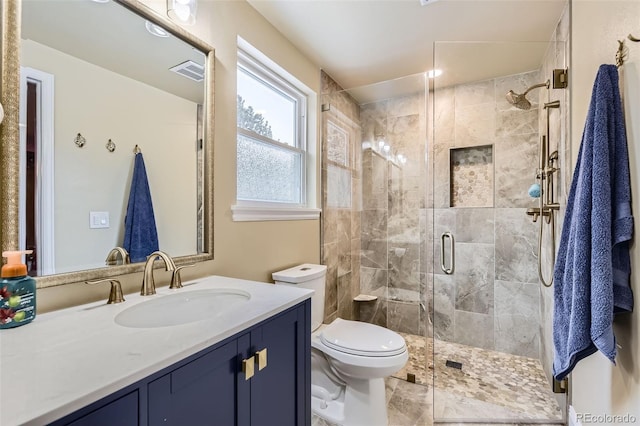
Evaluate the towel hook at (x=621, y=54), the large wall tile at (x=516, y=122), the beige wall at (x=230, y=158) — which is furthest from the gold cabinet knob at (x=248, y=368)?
the large wall tile at (x=516, y=122)

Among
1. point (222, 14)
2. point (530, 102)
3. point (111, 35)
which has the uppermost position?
point (222, 14)

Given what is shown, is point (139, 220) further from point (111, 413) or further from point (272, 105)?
point (272, 105)

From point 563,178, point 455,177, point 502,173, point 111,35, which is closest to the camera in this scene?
point 111,35

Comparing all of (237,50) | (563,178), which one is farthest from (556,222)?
(237,50)

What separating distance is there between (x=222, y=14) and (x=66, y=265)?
1.32 metres

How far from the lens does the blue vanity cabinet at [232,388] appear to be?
57 cm

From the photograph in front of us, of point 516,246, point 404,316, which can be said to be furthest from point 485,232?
point 404,316

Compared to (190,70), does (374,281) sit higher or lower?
lower

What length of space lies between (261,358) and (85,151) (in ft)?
2.93

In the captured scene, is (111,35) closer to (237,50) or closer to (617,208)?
(237,50)

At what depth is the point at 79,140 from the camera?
97 centimetres

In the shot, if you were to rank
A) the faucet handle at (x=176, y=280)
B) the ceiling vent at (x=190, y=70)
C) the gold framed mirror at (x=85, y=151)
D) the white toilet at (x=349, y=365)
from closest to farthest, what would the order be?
1. the gold framed mirror at (x=85, y=151)
2. the faucet handle at (x=176, y=280)
3. the ceiling vent at (x=190, y=70)
4. the white toilet at (x=349, y=365)

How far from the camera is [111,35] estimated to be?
1.07 metres

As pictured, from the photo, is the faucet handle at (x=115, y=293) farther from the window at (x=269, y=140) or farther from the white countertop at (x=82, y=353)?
the window at (x=269, y=140)
